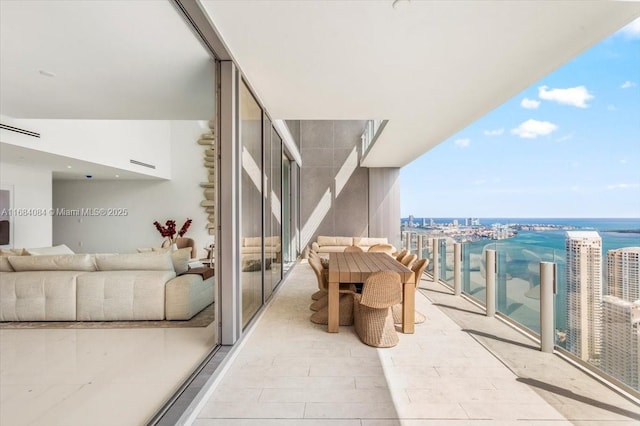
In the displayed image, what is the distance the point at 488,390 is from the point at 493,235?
2620 mm

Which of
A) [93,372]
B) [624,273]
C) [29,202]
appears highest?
[29,202]

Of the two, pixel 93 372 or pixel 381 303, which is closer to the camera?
pixel 93 372

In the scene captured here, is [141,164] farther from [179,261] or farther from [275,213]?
[179,261]

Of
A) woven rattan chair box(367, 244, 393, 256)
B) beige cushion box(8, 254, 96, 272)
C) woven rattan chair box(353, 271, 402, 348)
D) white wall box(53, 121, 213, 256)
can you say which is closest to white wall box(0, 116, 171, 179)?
white wall box(53, 121, 213, 256)

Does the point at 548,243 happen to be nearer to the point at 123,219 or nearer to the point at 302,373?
the point at 302,373

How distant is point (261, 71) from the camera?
305 centimetres

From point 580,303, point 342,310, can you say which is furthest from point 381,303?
point 580,303

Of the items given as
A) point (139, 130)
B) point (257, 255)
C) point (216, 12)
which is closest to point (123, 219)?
point (139, 130)

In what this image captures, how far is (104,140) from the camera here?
268 inches

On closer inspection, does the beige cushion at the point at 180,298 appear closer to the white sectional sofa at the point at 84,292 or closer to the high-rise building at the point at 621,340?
the white sectional sofa at the point at 84,292

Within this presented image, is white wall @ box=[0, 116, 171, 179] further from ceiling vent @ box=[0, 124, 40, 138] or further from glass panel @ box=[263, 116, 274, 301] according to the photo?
glass panel @ box=[263, 116, 274, 301]

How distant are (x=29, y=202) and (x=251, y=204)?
6549mm

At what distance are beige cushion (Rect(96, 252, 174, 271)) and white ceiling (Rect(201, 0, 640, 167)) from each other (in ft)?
8.15

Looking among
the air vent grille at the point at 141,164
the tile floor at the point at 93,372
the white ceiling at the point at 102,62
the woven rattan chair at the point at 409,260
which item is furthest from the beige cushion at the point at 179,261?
the air vent grille at the point at 141,164
